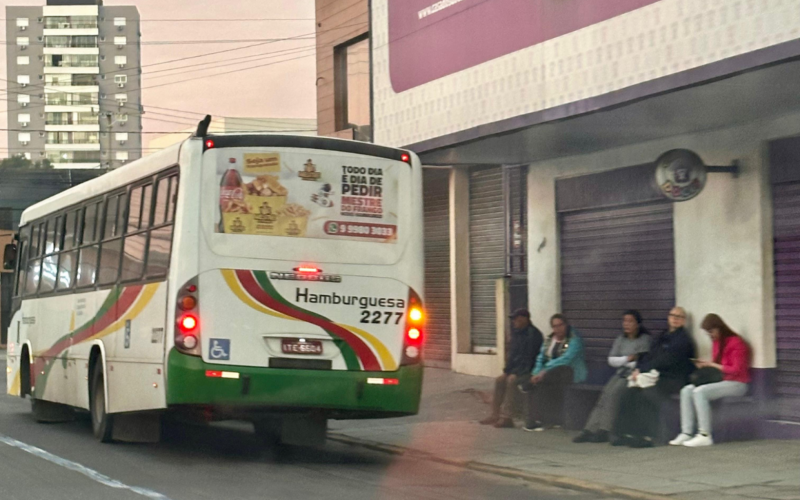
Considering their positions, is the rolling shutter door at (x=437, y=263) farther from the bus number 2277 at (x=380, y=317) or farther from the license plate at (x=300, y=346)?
the license plate at (x=300, y=346)

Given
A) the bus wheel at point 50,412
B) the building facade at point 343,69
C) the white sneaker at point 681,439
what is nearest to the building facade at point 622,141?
the white sneaker at point 681,439

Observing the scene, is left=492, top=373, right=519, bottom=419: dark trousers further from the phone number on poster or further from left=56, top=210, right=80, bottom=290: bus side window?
left=56, top=210, right=80, bottom=290: bus side window

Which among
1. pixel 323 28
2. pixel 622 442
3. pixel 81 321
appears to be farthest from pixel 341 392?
pixel 323 28

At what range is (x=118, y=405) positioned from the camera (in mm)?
12133

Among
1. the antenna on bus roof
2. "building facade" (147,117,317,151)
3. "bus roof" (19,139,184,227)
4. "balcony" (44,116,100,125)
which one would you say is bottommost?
"bus roof" (19,139,184,227)

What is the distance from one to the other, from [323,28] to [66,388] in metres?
13.7

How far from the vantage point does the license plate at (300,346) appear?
10758 mm

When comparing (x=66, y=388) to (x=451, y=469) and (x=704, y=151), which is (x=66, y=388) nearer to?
(x=451, y=469)

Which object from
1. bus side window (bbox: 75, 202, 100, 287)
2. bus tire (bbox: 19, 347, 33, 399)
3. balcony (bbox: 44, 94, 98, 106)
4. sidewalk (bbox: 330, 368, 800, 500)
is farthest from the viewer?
balcony (bbox: 44, 94, 98, 106)

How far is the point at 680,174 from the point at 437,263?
10497mm

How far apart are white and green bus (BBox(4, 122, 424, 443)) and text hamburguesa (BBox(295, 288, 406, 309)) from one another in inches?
0.5

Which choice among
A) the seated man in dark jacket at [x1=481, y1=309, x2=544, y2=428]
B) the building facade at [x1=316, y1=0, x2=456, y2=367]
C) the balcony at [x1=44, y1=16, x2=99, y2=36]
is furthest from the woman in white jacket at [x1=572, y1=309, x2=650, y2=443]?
the balcony at [x1=44, y1=16, x2=99, y2=36]

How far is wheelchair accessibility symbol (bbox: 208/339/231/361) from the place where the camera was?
1053 centimetres

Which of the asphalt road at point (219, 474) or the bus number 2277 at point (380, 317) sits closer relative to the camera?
A: the asphalt road at point (219, 474)
